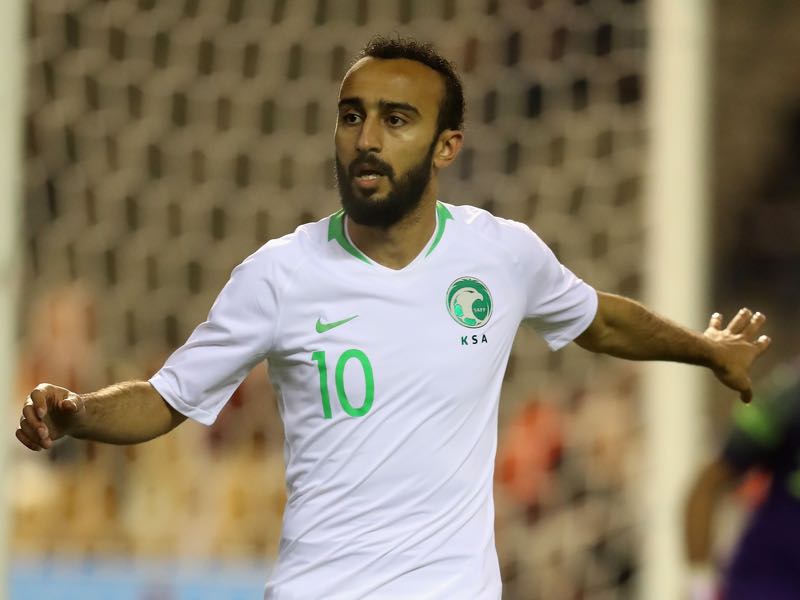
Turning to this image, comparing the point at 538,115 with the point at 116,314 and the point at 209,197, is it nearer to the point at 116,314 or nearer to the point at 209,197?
the point at 209,197

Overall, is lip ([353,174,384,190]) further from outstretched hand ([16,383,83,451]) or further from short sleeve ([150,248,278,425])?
outstretched hand ([16,383,83,451])

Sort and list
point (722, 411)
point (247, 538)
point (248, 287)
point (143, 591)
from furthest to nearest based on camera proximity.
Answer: point (722, 411), point (247, 538), point (143, 591), point (248, 287)

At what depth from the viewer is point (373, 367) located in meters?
2.73

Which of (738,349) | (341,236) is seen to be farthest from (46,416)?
(738,349)

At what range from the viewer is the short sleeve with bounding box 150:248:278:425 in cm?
272

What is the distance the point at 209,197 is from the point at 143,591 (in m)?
1.37

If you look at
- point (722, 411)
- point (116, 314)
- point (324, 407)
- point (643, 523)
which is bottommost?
point (722, 411)

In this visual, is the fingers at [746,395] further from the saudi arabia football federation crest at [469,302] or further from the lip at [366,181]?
the lip at [366,181]

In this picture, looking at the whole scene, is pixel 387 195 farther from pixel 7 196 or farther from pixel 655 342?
pixel 7 196

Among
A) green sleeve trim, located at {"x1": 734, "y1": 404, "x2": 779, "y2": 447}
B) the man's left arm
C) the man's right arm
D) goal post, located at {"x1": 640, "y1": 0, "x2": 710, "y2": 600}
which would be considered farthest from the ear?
goal post, located at {"x1": 640, "y1": 0, "x2": 710, "y2": 600}

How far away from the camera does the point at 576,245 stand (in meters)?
5.66

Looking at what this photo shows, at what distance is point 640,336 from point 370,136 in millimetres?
743

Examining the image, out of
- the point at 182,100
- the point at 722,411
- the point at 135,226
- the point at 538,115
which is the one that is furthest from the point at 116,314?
the point at 722,411

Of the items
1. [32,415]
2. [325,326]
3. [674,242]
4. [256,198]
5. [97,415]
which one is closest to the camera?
[32,415]
